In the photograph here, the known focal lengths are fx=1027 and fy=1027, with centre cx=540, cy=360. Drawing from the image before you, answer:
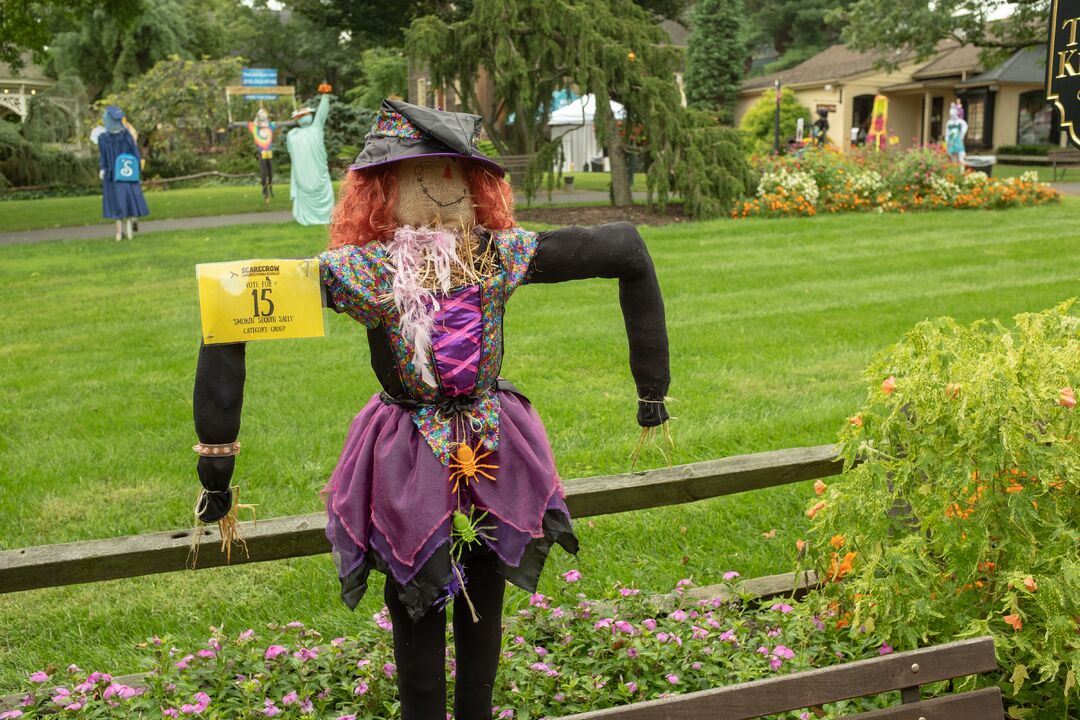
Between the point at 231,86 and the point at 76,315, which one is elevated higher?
the point at 231,86

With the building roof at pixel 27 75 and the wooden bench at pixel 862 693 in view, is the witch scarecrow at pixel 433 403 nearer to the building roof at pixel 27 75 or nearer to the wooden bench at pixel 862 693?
the wooden bench at pixel 862 693

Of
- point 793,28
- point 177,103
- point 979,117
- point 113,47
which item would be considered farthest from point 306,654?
point 793,28

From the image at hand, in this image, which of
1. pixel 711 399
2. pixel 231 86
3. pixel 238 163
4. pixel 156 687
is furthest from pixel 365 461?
pixel 231 86

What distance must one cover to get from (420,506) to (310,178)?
45.3 feet

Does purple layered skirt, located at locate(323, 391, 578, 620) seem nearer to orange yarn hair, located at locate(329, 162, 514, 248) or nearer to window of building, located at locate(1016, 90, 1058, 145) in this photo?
orange yarn hair, located at locate(329, 162, 514, 248)

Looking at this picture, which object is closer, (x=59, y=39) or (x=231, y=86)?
(x=231, y=86)

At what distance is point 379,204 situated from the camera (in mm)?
2564

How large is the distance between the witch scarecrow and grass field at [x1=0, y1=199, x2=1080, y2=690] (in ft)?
4.73

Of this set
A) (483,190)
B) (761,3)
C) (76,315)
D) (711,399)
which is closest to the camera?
(483,190)

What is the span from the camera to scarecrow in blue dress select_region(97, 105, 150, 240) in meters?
14.3

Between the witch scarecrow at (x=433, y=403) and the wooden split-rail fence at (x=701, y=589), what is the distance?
1.96ft

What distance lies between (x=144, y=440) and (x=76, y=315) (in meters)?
4.13

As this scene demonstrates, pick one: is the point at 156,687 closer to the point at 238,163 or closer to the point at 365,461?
the point at 365,461

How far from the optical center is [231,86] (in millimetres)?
34375
